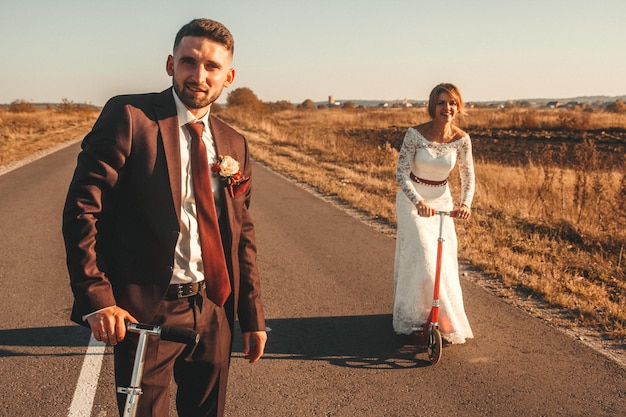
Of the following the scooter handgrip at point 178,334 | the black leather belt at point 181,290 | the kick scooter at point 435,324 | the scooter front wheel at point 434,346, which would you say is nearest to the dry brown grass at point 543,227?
the kick scooter at point 435,324

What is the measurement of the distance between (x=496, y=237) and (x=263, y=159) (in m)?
13.7

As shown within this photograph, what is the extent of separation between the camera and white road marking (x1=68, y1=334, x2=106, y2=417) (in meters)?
3.99

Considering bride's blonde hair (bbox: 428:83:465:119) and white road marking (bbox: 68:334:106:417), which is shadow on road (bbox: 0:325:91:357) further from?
bride's blonde hair (bbox: 428:83:465:119)

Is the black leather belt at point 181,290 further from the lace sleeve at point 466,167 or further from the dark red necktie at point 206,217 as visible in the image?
the lace sleeve at point 466,167

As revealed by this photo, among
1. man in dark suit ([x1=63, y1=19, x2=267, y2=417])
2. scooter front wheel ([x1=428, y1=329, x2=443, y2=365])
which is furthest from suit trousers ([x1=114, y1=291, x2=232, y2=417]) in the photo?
scooter front wheel ([x1=428, y1=329, x2=443, y2=365])

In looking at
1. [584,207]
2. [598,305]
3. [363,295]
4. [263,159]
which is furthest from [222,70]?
[263,159]

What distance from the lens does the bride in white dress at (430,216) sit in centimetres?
530

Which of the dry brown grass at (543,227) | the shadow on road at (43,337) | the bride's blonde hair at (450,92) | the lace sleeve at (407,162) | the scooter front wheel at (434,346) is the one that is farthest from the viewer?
the dry brown grass at (543,227)

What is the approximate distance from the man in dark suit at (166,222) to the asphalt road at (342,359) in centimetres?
177

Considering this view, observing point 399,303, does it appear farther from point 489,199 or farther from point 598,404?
point 489,199

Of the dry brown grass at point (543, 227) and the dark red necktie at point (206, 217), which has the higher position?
the dark red necktie at point (206, 217)

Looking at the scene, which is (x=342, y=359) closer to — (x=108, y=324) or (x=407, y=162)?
(x=407, y=162)

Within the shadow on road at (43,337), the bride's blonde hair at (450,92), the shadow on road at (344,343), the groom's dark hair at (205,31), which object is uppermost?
the groom's dark hair at (205,31)

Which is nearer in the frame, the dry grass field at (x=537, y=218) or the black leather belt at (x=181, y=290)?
the black leather belt at (x=181, y=290)
